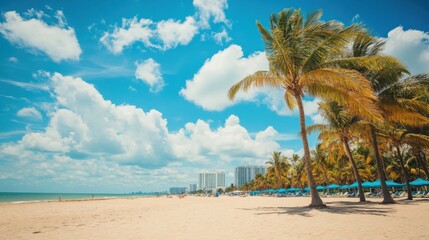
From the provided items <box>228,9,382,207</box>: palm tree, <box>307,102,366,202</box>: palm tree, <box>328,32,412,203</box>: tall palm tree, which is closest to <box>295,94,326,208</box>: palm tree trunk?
<box>228,9,382,207</box>: palm tree

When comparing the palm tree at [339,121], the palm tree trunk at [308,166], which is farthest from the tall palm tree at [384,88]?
the palm tree trunk at [308,166]

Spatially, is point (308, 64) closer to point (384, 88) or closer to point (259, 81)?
point (259, 81)

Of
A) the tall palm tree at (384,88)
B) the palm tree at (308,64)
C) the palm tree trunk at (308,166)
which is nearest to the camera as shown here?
the palm tree at (308,64)

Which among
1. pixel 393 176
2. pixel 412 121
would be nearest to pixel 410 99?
pixel 412 121

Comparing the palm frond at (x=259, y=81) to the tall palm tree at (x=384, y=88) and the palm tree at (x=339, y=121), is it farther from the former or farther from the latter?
the palm tree at (x=339, y=121)

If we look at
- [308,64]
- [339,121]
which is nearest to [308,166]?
[308,64]

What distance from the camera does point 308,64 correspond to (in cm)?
1248

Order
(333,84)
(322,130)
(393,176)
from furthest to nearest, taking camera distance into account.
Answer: (393,176) → (322,130) → (333,84)

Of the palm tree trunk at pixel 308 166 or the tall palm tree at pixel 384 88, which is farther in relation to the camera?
the tall palm tree at pixel 384 88

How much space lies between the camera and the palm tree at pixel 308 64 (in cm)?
1152

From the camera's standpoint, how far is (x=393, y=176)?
140 feet

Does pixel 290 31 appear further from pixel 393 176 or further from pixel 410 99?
pixel 393 176

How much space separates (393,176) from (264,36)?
41283 millimetres

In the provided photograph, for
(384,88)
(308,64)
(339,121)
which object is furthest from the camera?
(339,121)
